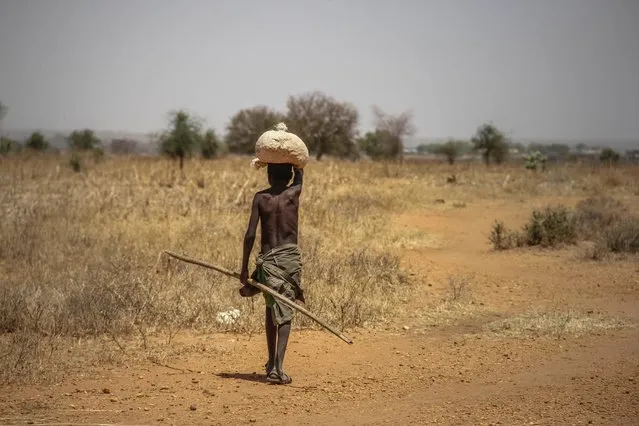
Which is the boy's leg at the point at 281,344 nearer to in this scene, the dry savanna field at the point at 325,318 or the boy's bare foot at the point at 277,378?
the boy's bare foot at the point at 277,378

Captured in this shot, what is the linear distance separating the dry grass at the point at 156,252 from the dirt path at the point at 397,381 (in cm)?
61

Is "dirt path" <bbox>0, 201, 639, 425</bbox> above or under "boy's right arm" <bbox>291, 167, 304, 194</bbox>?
under

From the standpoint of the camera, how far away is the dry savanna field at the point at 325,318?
498 centimetres

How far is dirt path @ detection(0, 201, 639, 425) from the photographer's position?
4.74 m

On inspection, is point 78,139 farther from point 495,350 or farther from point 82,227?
point 495,350

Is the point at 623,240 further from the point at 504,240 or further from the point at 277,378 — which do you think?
the point at 277,378

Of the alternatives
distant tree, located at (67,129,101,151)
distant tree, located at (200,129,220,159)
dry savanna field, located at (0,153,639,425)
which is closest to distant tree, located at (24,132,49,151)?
distant tree, located at (67,129,101,151)

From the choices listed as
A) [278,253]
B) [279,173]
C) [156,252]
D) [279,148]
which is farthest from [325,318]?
[156,252]

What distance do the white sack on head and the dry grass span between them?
2324mm

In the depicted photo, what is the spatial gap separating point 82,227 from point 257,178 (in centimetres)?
735

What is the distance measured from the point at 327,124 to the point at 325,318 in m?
40.4

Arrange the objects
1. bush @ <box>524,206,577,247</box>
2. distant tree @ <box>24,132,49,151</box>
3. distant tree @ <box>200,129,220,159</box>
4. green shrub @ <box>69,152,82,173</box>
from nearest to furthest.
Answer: bush @ <box>524,206,577,247</box>, green shrub @ <box>69,152,82,173</box>, distant tree @ <box>24,132,49,151</box>, distant tree @ <box>200,129,220,159</box>

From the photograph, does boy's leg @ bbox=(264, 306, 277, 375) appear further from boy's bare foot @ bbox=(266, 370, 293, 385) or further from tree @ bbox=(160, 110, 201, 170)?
tree @ bbox=(160, 110, 201, 170)

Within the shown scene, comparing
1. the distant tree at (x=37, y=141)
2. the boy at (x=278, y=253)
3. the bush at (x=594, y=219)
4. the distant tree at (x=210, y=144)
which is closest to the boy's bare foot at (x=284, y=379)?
the boy at (x=278, y=253)
